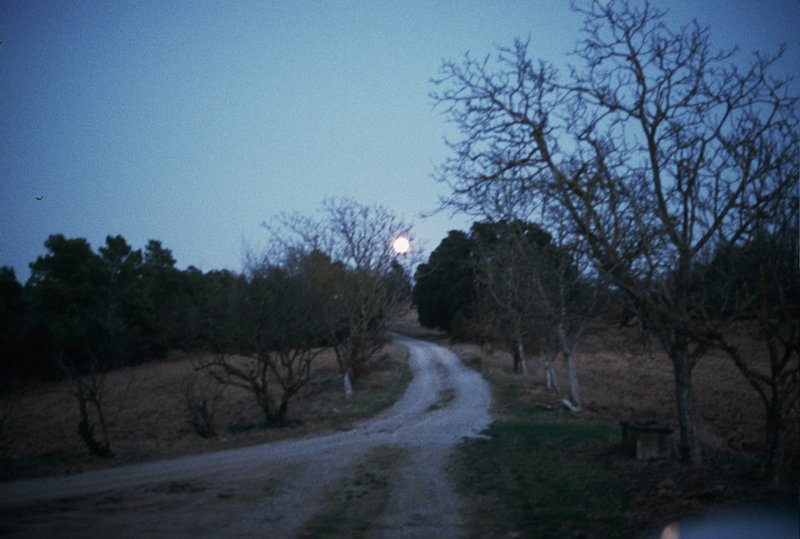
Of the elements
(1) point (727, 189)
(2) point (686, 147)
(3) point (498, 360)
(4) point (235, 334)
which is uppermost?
(2) point (686, 147)

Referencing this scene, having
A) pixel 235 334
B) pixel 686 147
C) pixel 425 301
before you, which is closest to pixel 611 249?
pixel 686 147

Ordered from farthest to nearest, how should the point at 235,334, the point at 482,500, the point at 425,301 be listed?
1. the point at 425,301
2. the point at 235,334
3. the point at 482,500

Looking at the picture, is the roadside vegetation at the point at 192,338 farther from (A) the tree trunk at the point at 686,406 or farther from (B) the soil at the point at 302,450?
(A) the tree trunk at the point at 686,406

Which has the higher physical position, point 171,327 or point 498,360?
point 171,327

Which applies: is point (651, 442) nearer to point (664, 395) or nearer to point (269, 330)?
point (269, 330)

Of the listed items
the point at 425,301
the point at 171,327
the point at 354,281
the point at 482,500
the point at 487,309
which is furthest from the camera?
the point at 425,301

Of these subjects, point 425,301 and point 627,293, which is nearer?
point 627,293

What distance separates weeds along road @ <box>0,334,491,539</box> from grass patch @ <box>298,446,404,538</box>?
16mm

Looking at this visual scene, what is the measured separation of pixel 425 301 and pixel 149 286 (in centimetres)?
2796

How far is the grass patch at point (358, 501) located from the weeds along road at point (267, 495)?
0.05 ft

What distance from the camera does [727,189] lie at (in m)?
7.17

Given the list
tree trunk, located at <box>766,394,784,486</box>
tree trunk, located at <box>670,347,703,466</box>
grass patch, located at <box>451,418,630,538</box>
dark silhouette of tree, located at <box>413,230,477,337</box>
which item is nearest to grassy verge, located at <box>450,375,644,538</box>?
grass patch, located at <box>451,418,630,538</box>

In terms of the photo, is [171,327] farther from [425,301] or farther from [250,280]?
[250,280]

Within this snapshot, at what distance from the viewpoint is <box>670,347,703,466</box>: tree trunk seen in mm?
8352
